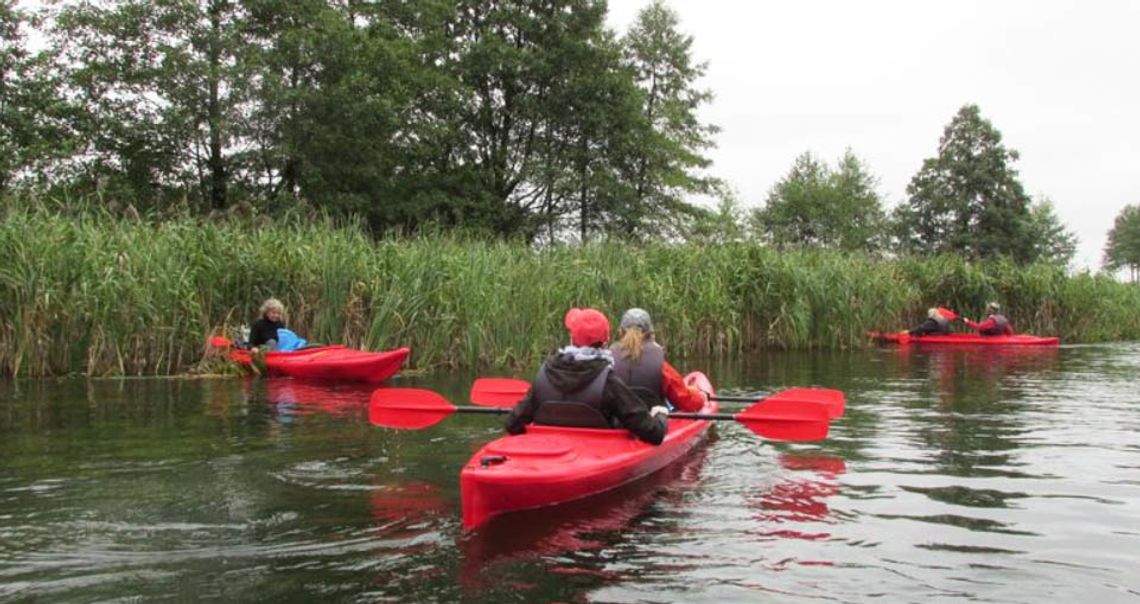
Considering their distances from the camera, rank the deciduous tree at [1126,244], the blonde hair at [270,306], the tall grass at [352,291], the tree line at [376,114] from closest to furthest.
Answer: the tall grass at [352,291], the blonde hair at [270,306], the tree line at [376,114], the deciduous tree at [1126,244]

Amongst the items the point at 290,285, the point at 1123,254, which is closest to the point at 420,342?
the point at 290,285

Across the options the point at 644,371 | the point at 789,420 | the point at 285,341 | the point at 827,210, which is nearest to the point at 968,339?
the point at 285,341

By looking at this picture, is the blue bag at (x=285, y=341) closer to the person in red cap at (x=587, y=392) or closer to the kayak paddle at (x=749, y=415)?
the kayak paddle at (x=749, y=415)

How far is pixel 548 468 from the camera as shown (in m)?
4.86

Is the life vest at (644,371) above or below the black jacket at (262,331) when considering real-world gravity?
below

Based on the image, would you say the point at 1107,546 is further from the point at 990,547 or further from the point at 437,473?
the point at 437,473

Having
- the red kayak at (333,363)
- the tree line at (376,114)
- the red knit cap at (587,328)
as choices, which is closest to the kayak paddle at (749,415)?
the red knit cap at (587,328)

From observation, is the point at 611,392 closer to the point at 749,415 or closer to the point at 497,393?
the point at 749,415

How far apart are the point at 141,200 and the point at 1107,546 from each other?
2330 cm

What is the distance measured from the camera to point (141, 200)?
23391mm

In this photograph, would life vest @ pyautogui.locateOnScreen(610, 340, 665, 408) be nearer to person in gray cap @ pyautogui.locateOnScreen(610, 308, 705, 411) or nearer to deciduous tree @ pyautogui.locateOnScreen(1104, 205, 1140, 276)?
person in gray cap @ pyautogui.locateOnScreen(610, 308, 705, 411)

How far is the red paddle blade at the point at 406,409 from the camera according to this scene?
652 cm

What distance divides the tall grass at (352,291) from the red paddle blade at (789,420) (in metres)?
6.70

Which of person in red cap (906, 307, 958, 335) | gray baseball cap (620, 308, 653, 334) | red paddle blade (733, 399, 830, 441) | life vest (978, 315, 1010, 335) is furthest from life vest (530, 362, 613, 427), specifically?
life vest (978, 315, 1010, 335)
